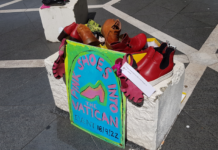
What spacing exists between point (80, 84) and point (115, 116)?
1.80 feet

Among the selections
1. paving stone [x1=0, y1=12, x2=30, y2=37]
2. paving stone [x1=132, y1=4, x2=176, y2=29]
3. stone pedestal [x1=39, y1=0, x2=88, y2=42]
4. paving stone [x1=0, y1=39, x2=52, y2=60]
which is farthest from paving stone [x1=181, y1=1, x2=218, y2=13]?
paving stone [x1=0, y1=12, x2=30, y2=37]

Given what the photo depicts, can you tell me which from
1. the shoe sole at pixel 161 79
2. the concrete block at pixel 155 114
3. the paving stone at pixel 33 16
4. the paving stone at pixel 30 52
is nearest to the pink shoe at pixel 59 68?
the concrete block at pixel 155 114

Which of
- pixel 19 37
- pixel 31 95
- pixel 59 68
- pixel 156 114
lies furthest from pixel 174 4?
pixel 156 114

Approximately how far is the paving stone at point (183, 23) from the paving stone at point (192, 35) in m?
0.18

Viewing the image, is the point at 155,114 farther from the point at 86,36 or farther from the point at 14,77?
the point at 14,77

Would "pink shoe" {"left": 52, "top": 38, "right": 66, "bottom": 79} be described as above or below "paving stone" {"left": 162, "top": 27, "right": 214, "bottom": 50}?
above

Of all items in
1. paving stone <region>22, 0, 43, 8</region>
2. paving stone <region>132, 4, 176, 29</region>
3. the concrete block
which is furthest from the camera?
paving stone <region>22, 0, 43, 8</region>

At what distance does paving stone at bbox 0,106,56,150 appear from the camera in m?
2.78

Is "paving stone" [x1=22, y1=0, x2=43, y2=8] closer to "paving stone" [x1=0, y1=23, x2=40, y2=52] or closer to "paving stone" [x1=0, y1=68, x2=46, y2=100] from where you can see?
"paving stone" [x1=0, y1=23, x2=40, y2=52]

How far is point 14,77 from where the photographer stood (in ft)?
13.4

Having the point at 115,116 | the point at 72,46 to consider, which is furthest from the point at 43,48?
the point at 115,116

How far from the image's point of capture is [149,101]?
2.07m

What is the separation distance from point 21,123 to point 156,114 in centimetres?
196

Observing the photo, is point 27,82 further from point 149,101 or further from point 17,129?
point 149,101
